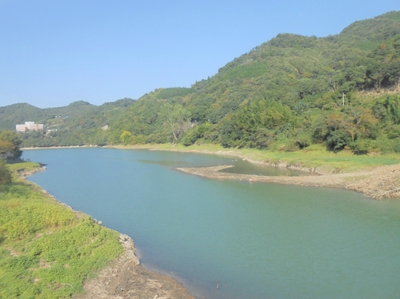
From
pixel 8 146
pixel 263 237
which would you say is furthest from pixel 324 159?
pixel 8 146

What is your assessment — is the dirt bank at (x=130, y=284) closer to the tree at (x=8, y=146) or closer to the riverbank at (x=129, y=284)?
the riverbank at (x=129, y=284)

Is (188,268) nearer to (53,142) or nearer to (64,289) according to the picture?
(64,289)

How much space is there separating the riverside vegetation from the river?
6.30 feet

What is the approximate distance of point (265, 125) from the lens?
49.2 metres

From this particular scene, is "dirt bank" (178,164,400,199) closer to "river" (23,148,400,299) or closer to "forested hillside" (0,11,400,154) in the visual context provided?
"river" (23,148,400,299)

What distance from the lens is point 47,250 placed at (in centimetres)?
1120

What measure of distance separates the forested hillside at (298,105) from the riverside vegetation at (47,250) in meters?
25.8

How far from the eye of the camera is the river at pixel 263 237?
9.98m

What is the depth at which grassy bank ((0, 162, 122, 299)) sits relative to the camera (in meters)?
9.06

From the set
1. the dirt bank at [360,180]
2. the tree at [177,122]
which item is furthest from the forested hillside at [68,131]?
the dirt bank at [360,180]

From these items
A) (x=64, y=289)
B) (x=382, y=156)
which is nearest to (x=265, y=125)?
(x=382, y=156)

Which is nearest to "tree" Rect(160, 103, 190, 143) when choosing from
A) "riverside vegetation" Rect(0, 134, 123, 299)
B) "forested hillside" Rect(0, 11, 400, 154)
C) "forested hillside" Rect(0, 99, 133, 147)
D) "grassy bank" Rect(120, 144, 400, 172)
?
"forested hillside" Rect(0, 11, 400, 154)

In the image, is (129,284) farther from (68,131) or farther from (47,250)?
(68,131)

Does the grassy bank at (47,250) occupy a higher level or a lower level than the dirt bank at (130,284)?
higher
